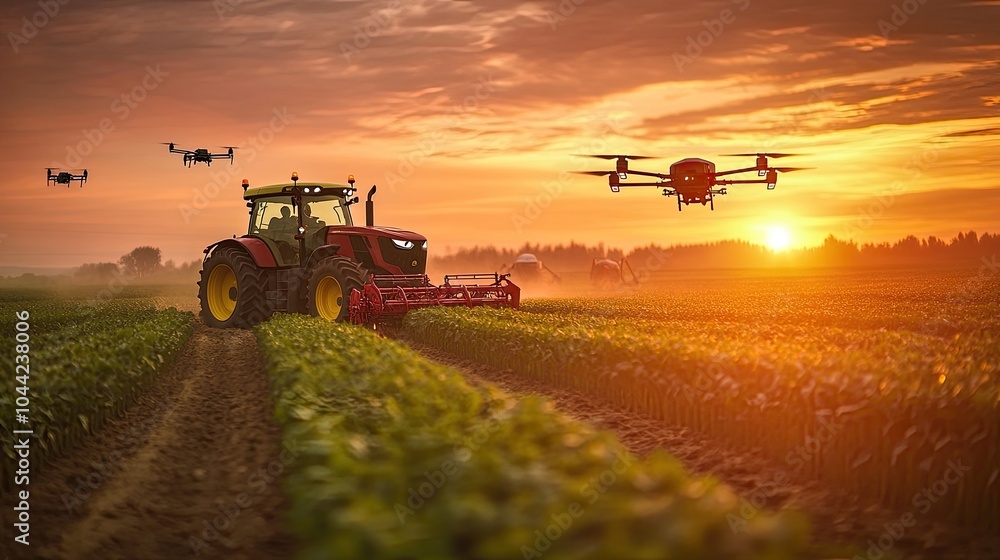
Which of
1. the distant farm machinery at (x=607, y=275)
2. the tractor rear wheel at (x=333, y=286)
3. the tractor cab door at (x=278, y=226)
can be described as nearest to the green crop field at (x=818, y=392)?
the tractor rear wheel at (x=333, y=286)

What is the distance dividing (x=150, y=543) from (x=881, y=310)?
1208 inches

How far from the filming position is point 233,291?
976 inches

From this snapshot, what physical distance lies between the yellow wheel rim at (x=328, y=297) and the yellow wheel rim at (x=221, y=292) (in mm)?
3749

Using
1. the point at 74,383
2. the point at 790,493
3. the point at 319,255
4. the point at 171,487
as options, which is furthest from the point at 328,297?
the point at 790,493

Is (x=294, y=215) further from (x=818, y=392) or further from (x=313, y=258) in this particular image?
(x=818, y=392)

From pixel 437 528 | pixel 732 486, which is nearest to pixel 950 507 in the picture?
pixel 732 486

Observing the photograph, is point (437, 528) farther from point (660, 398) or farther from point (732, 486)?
point (660, 398)

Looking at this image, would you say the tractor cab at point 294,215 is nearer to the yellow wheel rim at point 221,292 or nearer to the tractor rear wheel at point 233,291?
the tractor rear wheel at point 233,291

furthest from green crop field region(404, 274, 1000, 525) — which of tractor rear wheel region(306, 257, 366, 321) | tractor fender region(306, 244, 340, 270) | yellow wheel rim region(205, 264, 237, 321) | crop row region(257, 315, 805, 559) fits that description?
yellow wheel rim region(205, 264, 237, 321)

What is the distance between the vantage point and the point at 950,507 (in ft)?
25.7

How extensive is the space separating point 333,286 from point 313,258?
1.03 metres

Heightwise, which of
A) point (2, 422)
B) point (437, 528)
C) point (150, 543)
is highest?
point (437, 528)

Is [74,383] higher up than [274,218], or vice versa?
[274,218]

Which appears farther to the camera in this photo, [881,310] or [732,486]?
[881,310]
